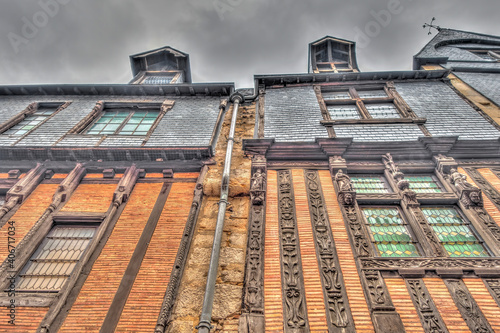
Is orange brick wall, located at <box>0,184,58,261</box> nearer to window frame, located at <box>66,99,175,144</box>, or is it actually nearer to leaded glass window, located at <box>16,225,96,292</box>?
leaded glass window, located at <box>16,225,96,292</box>

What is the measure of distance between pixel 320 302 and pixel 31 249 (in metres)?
6.14

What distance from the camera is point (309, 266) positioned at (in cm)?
515

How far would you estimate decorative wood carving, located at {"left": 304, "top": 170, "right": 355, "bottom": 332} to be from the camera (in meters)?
4.34

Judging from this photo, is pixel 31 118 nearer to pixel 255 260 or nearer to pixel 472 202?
pixel 255 260

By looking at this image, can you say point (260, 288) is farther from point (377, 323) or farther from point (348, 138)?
point (348, 138)

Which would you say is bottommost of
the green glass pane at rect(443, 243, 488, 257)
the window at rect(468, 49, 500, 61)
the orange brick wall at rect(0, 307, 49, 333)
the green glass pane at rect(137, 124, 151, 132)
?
the orange brick wall at rect(0, 307, 49, 333)

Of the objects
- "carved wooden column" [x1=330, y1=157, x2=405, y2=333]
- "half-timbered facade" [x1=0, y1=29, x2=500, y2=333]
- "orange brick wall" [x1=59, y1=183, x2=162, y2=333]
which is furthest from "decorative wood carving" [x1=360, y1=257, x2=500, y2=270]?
"orange brick wall" [x1=59, y1=183, x2=162, y2=333]

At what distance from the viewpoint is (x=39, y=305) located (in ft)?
15.4

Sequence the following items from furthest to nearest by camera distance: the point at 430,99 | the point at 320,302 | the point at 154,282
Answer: the point at 430,99 < the point at 154,282 < the point at 320,302

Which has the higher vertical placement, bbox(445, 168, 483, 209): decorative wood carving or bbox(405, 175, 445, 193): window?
bbox(405, 175, 445, 193): window

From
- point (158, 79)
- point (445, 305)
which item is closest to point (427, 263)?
point (445, 305)

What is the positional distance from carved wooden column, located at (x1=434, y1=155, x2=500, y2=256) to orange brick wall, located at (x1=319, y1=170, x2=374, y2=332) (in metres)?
2.92

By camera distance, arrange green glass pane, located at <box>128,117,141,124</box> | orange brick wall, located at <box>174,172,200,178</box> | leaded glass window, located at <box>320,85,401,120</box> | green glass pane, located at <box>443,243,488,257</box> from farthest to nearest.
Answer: green glass pane, located at <box>128,117,141,124</box> < leaded glass window, located at <box>320,85,401,120</box> < orange brick wall, located at <box>174,172,200,178</box> < green glass pane, located at <box>443,243,488,257</box>

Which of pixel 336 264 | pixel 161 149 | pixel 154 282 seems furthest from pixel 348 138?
pixel 154 282
